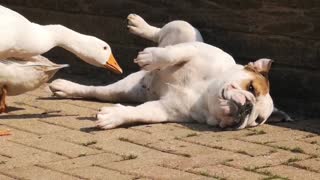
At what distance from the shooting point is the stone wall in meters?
6.35

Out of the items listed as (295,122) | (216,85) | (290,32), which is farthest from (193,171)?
(290,32)

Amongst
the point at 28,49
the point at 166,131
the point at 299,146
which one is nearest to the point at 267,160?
the point at 299,146

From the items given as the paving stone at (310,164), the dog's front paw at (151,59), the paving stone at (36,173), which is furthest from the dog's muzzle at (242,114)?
the paving stone at (36,173)

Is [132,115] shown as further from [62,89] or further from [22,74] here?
[62,89]

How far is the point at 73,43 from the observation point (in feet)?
19.3

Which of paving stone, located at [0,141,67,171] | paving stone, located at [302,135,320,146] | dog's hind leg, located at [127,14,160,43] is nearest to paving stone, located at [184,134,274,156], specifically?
paving stone, located at [302,135,320,146]

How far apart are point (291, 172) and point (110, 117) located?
4.65 feet

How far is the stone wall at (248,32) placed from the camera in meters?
6.35

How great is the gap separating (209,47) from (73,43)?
1.02m

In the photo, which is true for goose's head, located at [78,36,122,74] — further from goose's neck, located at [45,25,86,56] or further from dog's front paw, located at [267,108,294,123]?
dog's front paw, located at [267,108,294,123]

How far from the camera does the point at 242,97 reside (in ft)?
18.2

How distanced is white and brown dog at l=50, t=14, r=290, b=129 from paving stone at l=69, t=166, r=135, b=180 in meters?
1.02

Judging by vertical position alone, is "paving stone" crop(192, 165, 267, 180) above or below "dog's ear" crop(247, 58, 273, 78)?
below

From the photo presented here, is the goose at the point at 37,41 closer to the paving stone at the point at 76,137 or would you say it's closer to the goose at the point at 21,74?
the goose at the point at 21,74
